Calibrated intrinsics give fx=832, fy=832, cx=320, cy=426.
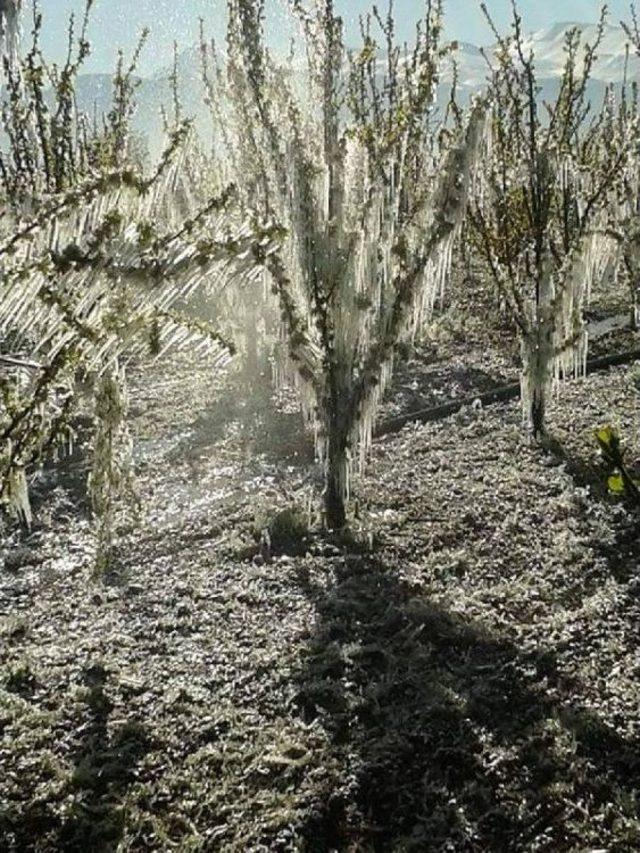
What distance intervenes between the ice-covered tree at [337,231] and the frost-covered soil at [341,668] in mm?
801

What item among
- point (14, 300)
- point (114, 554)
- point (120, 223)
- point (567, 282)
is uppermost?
point (120, 223)

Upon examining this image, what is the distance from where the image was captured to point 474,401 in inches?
274

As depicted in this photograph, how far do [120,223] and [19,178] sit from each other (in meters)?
5.19

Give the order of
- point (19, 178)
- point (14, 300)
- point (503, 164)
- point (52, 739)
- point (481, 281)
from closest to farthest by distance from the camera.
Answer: point (14, 300) → point (52, 739) → point (503, 164) → point (19, 178) → point (481, 281)

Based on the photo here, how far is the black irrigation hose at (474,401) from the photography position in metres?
6.69

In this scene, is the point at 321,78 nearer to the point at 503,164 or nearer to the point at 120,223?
the point at 503,164

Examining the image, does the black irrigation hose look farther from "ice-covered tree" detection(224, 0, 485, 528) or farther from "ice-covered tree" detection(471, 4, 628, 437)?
"ice-covered tree" detection(224, 0, 485, 528)

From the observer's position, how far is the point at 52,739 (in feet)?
10.8

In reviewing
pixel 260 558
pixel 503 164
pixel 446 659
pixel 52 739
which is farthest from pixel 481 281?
pixel 52 739

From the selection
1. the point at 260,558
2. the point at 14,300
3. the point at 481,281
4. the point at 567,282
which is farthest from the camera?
the point at 481,281

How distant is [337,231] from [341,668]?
2251 mm

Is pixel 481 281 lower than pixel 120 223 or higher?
lower

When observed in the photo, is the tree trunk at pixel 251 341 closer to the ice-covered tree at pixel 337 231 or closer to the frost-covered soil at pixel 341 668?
the frost-covered soil at pixel 341 668

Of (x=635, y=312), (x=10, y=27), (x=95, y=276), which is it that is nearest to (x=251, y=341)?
(x=635, y=312)
